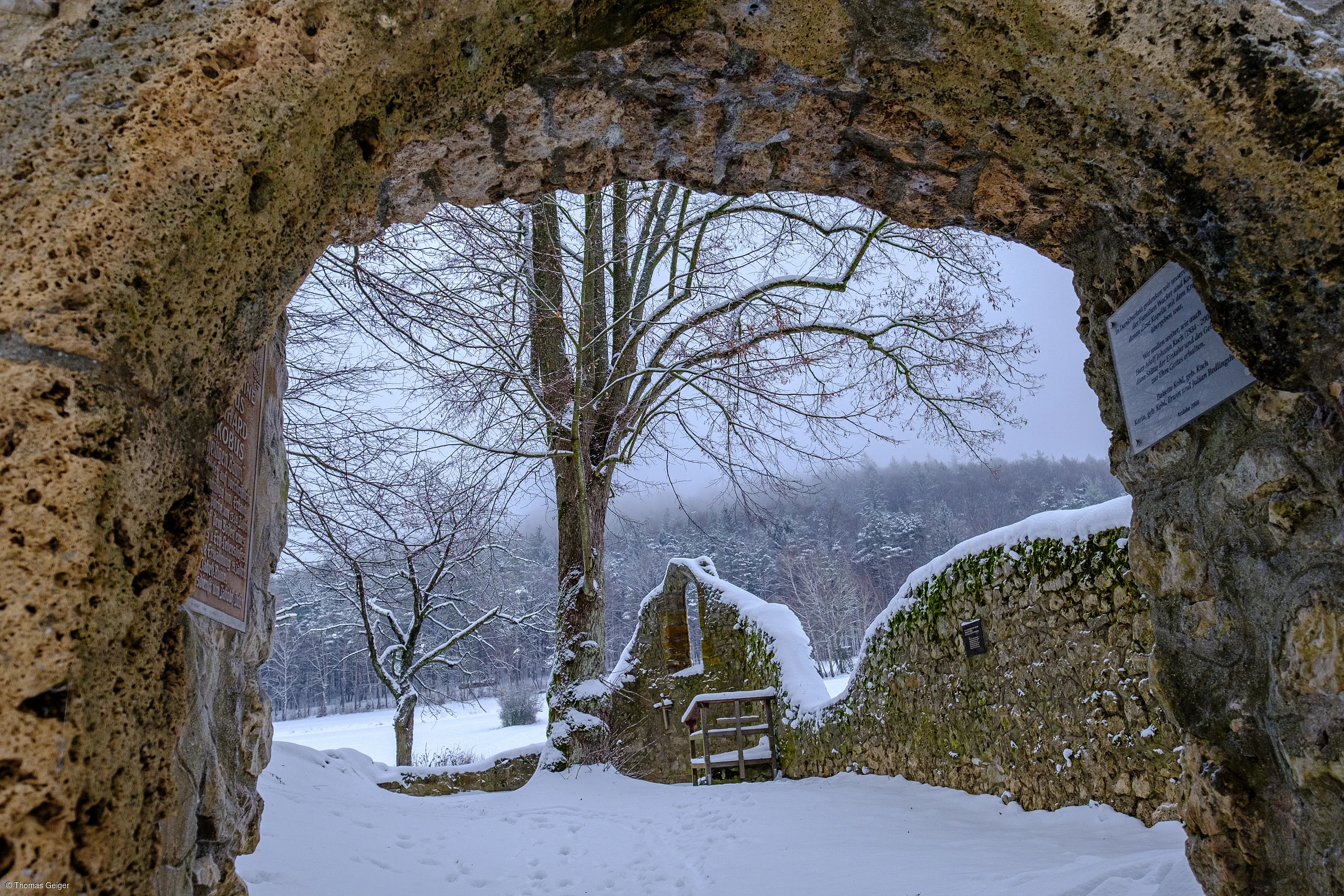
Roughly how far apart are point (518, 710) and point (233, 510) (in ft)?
92.4

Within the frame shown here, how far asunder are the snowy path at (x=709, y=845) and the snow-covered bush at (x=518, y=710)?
22.5 meters

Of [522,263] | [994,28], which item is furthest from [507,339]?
[994,28]

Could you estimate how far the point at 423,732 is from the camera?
28.9m

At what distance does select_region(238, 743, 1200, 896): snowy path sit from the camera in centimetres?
340

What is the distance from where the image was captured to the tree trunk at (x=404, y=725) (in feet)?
45.6

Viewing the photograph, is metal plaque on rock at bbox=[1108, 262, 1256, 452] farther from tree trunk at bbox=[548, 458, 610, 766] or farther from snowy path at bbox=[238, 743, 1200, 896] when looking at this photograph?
tree trunk at bbox=[548, 458, 610, 766]

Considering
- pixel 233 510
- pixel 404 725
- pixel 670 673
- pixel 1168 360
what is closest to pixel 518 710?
pixel 404 725

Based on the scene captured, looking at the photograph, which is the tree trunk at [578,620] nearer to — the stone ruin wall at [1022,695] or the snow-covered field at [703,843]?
the snow-covered field at [703,843]

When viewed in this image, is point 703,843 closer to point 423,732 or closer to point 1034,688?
point 1034,688

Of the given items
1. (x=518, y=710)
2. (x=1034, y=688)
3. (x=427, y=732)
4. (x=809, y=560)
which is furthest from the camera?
(x=809, y=560)

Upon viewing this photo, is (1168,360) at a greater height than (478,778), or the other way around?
(1168,360)

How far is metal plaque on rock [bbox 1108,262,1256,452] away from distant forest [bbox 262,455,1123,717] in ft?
79.6

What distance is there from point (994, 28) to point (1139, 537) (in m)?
1.59

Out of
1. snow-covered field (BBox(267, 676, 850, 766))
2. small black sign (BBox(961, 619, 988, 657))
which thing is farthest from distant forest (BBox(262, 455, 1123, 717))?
small black sign (BBox(961, 619, 988, 657))
